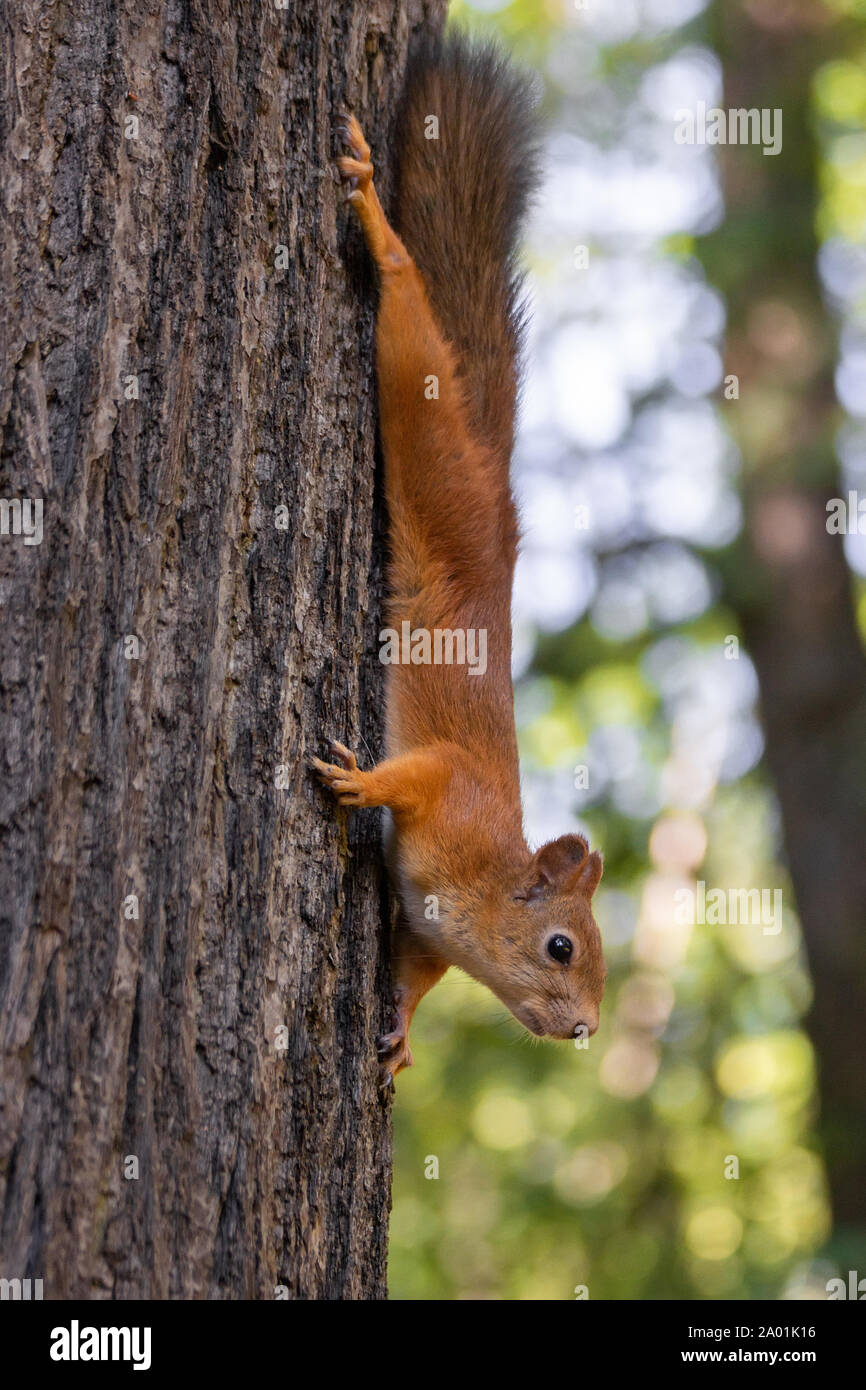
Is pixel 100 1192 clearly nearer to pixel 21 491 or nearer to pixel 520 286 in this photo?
pixel 21 491

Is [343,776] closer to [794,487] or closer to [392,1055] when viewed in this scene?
Answer: [392,1055]

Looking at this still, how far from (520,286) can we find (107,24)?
1.48 metres

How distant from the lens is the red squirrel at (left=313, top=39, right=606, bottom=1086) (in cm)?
283

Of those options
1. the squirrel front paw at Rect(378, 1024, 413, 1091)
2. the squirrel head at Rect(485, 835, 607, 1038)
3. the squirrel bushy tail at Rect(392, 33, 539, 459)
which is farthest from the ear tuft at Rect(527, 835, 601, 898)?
the squirrel bushy tail at Rect(392, 33, 539, 459)

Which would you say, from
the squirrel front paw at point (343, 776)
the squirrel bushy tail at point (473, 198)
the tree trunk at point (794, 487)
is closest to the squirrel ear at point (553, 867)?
the squirrel front paw at point (343, 776)

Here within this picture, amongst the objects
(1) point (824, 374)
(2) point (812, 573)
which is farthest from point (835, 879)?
(1) point (824, 374)

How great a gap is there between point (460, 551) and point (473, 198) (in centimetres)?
93

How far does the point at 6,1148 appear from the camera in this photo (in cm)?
173

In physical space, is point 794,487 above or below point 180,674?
above

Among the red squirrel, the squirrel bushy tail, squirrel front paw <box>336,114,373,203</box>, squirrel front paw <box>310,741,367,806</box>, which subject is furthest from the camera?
the squirrel bushy tail

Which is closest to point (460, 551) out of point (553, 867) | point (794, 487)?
point (553, 867)

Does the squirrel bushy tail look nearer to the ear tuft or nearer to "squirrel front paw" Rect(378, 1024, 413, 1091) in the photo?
the ear tuft

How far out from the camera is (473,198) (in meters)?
3.19

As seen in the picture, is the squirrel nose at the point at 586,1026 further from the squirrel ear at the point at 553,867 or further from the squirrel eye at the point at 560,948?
the squirrel ear at the point at 553,867
